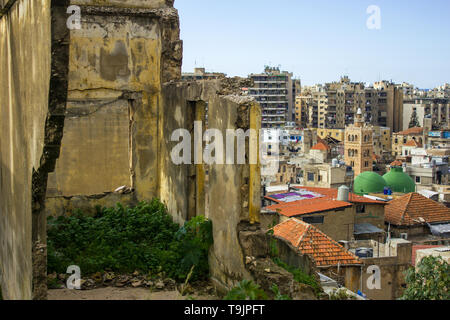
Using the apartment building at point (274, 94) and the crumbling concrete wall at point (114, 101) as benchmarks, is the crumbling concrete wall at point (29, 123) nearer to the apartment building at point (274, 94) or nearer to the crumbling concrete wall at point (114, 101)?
the crumbling concrete wall at point (114, 101)

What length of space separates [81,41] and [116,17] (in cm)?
66

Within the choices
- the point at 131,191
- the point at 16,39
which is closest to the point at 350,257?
the point at 131,191

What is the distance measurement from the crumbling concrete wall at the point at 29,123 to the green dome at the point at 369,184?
38603 millimetres

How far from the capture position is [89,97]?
353 inches

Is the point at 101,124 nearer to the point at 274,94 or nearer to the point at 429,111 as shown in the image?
the point at 274,94

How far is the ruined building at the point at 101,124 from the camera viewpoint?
555 cm

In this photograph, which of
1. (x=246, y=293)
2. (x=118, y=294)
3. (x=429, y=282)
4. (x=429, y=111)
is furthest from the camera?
(x=429, y=111)

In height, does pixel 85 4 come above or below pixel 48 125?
above

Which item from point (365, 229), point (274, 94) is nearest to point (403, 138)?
point (274, 94)

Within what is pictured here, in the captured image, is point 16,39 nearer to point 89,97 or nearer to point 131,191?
point 89,97

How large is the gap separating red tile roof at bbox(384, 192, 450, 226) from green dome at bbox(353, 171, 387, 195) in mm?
10567

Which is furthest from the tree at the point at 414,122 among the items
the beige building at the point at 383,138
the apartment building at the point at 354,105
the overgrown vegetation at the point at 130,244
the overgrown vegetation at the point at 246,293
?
the overgrown vegetation at the point at 246,293

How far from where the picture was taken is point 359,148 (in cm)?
6244

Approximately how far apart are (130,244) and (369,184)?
38.4 metres
